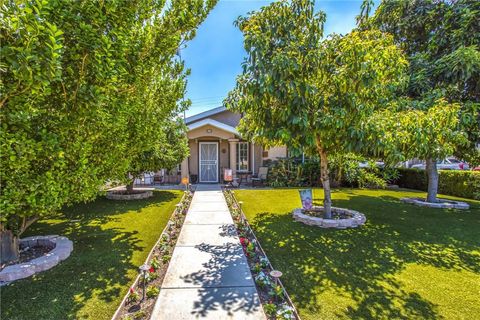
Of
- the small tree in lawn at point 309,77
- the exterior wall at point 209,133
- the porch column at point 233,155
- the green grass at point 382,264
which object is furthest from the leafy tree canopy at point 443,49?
the exterior wall at point 209,133

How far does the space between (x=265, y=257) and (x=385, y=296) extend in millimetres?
1966

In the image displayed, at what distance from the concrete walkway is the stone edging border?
2.02m

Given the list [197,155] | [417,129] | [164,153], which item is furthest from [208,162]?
[417,129]

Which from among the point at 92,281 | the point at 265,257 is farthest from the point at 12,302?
the point at 265,257

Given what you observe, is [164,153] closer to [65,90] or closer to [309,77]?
[309,77]

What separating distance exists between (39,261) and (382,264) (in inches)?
236

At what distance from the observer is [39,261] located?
4328 mm

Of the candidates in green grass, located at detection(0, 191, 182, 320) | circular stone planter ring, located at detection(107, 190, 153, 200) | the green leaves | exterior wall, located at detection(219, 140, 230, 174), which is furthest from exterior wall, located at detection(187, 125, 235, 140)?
the green leaves

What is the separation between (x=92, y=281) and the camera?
13.1 ft

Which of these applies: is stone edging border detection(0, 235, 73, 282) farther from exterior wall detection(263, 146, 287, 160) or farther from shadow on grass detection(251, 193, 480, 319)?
exterior wall detection(263, 146, 287, 160)

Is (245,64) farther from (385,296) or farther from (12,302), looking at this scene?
(12,302)

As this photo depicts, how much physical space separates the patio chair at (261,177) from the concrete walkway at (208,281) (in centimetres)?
803

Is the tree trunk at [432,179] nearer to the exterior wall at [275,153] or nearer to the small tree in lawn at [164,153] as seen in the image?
the exterior wall at [275,153]

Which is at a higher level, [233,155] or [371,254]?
[233,155]
